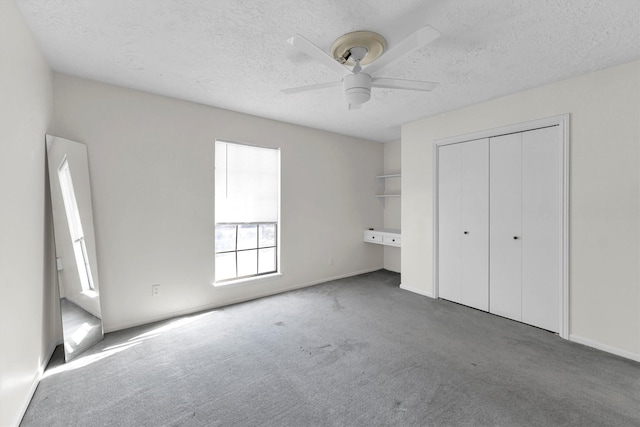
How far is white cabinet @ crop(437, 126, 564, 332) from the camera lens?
113 inches

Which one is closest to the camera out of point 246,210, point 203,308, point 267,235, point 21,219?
point 21,219

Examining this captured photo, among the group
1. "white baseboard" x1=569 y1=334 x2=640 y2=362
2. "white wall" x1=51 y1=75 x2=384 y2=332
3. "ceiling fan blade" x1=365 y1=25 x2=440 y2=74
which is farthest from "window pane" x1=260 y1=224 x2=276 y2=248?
"white baseboard" x1=569 y1=334 x2=640 y2=362

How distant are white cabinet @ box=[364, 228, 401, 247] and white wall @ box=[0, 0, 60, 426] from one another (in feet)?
13.6

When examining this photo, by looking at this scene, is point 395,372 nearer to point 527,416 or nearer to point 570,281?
point 527,416

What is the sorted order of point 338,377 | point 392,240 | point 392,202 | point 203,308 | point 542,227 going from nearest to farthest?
point 338,377 < point 542,227 < point 203,308 < point 392,240 < point 392,202

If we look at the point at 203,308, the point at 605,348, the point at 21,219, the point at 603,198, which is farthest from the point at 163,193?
the point at 605,348

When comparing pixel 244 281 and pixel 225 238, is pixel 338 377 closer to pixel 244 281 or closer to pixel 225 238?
pixel 244 281

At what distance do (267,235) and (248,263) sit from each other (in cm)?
48

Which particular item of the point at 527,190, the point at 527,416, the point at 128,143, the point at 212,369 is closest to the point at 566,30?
the point at 527,190

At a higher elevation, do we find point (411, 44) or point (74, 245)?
point (411, 44)

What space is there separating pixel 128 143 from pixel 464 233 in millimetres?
4043

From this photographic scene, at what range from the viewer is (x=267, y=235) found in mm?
4082

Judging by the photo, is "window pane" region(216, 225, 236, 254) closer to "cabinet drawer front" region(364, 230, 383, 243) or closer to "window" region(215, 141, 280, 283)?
"window" region(215, 141, 280, 283)

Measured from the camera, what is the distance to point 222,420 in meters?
1.70
